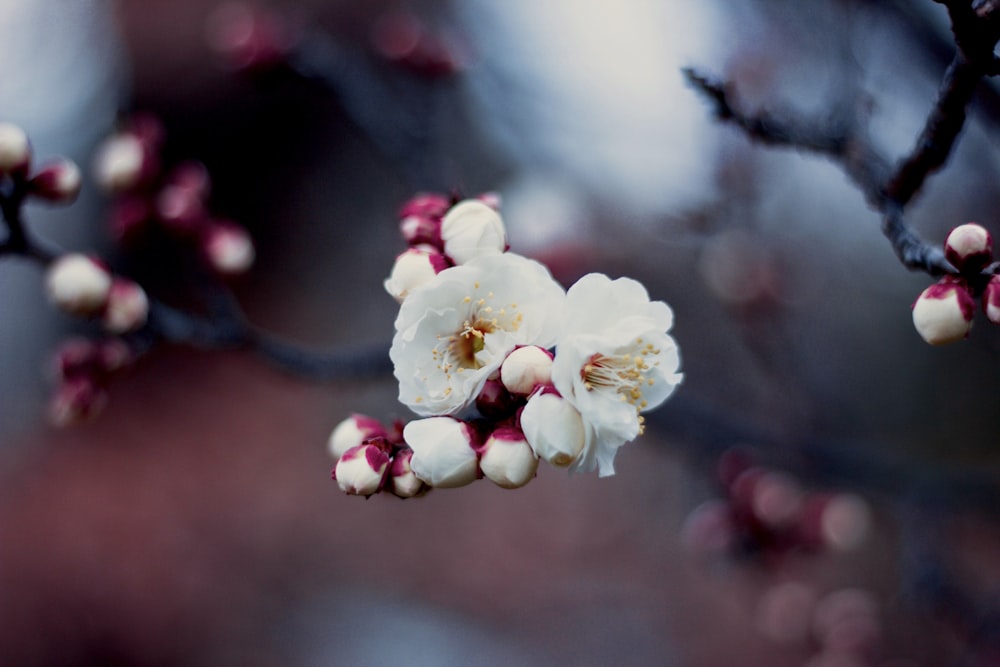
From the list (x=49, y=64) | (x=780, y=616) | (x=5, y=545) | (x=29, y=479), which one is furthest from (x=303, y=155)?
(x=780, y=616)

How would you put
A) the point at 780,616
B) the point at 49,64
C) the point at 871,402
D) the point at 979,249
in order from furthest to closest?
the point at 49,64 < the point at 871,402 < the point at 780,616 < the point at 979,249

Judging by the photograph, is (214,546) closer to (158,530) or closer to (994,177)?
(158,530)

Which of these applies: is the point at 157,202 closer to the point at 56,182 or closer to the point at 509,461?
the point at 56,182

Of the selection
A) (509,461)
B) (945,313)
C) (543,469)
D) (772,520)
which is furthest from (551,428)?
(543,469)

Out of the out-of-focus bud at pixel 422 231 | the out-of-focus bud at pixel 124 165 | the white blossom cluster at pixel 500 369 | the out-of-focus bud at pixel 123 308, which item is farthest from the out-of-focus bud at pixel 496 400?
the out-of-focus bud at pixel 124 165

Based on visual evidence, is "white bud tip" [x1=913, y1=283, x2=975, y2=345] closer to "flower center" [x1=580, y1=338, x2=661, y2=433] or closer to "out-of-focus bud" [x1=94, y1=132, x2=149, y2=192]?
"flower center" [x1=580, y1=338, x2=661, y2=433]

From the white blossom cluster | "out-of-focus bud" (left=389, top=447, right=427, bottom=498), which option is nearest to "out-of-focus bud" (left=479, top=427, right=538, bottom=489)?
the white blossom cluster
